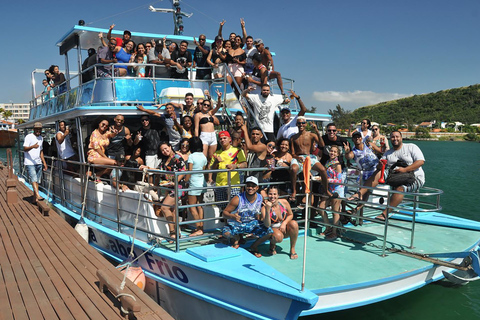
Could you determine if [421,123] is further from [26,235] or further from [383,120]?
[26,235]

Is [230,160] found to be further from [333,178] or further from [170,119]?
[170,119]

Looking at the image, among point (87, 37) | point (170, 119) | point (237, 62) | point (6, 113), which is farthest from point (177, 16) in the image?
point (6, 113)

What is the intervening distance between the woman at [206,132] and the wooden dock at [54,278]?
2606 mm

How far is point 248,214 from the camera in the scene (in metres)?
5.14

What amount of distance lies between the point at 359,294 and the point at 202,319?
203cm

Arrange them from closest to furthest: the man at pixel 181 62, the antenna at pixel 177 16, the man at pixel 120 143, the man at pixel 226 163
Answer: the man at pixel 226 163, the man at pixel 120 143, the man at pixel 181 62, the antenna at pixel 177 16

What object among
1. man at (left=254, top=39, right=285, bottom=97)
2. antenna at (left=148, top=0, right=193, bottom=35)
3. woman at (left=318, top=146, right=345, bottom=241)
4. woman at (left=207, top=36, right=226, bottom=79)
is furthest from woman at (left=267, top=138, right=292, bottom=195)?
antenna at (left=148, top=0, right=193, bottom=35)

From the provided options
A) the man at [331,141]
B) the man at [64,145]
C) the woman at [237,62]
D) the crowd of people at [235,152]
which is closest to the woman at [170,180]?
the crowd of people at [235,152]

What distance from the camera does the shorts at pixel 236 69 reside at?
28.2 feet

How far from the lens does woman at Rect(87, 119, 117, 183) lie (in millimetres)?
6824

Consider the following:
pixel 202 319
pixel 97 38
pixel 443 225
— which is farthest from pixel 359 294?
pixel 97 38

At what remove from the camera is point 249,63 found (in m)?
8.88

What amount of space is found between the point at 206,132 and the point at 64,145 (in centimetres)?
368

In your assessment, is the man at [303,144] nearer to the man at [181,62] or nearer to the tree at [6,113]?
the man at [181,62]
